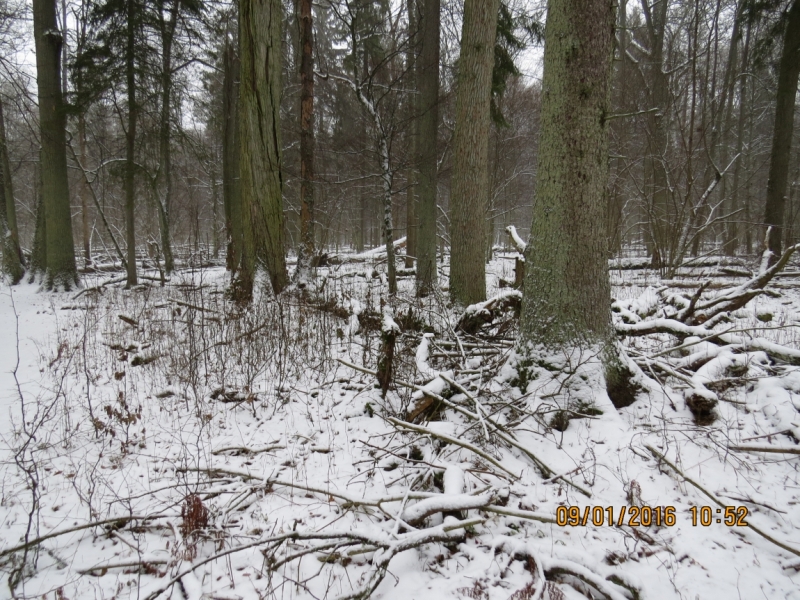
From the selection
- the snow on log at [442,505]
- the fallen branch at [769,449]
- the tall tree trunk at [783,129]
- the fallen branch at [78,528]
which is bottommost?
the fallen branch at [78,528]

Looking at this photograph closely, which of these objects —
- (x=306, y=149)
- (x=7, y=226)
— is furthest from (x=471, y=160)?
(x=7, y=226)

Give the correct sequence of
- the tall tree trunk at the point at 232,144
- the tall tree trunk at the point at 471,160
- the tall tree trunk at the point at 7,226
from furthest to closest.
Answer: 1. the tall tree trunk at the point at 232,144
2. the tall tree trunk at the point at 7,226
3. the tall tree trunk at the point at 471,160

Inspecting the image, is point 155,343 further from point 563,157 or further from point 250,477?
point 563,157

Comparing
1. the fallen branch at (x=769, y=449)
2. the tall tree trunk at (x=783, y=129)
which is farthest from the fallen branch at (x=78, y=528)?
the tall tree trunk at (x=783, y=129)

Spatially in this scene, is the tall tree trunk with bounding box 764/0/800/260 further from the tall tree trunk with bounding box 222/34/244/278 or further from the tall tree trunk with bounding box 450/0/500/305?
the tall tree trunk with bounding box 222/34/244/278

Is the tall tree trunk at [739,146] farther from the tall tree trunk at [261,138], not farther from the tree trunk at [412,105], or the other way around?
the tall tree trunk at [261,138]

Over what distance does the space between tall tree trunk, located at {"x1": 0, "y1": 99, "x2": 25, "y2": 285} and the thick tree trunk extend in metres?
13.7

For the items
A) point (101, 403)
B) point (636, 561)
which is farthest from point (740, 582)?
point (101, 403)

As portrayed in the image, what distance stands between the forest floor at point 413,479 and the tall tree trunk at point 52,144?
249 inches

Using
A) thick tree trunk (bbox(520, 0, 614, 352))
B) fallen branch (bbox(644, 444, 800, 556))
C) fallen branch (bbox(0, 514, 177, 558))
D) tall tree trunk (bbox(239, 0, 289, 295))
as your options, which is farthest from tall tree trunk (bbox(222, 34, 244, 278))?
fallen branch (bbox(644, 444, 800, 556))

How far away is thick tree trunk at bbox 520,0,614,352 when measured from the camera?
2.93 m

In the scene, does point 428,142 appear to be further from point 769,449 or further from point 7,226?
point 7,226

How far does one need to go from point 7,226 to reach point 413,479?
14876mm

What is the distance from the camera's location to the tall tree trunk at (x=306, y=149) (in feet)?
27.0
